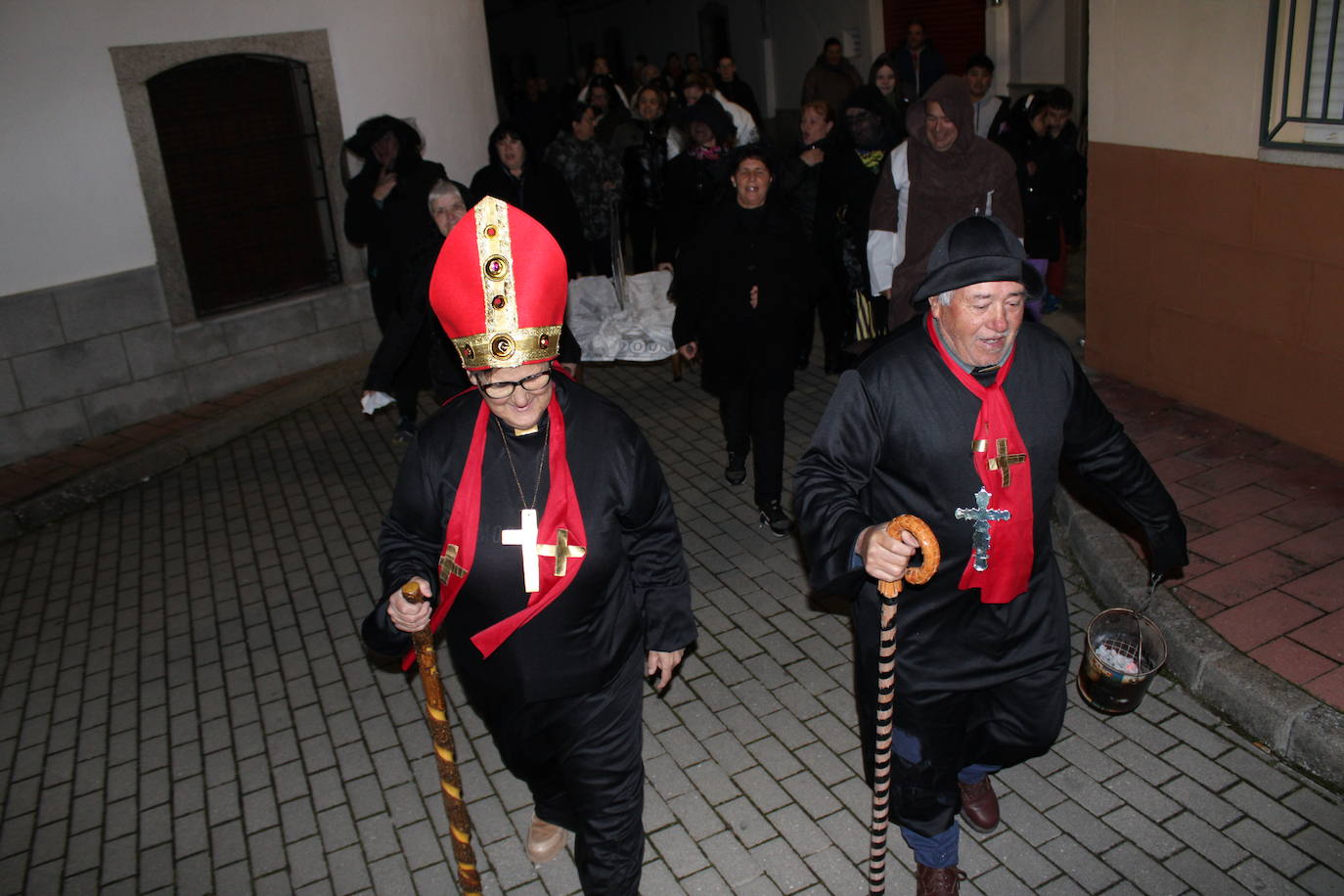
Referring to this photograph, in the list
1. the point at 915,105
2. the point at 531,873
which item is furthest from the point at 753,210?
the point at 531,873

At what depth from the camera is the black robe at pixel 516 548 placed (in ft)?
11.3

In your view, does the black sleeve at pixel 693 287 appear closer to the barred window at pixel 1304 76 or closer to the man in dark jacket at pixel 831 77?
the barred window at pixel 1304 76

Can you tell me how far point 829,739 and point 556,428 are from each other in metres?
2.14

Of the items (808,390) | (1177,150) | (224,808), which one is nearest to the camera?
(224,808)

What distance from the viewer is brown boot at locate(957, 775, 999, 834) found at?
425 cm

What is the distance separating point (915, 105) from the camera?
6652mm

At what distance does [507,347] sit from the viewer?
3277 mm

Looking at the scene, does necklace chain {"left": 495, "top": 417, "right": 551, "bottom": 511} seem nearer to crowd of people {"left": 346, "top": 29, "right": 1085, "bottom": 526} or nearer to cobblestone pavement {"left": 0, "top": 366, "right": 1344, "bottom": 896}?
cobblestone pavement {"left": 0, "top": 366, "right": 1344, "bottom": 896}

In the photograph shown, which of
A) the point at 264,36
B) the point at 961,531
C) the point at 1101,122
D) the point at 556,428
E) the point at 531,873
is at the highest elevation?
the point at 264,36

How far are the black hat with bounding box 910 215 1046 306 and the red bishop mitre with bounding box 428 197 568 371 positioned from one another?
3.64ft

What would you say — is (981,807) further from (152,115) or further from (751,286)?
(152,115)

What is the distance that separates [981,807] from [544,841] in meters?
1.61

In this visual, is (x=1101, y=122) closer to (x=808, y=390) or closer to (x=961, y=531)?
(x=808, y=390)

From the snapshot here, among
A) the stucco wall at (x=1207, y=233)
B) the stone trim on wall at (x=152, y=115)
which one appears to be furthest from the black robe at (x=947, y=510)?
the stone trim on wall at (x=152, y=115)
